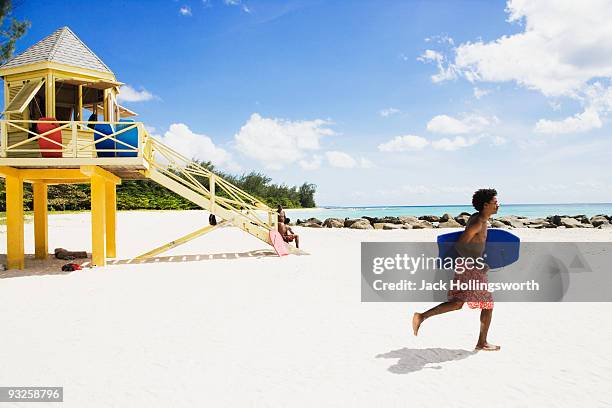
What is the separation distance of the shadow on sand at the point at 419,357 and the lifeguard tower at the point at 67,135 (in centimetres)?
904

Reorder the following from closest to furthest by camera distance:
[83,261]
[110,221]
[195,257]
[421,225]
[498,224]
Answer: [83,261], [195,257], [110,221], [421,225], [498,224]

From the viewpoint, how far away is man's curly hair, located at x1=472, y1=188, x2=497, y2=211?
205 inches

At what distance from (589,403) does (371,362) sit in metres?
2.12

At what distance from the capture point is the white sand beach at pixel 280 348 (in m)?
4.28

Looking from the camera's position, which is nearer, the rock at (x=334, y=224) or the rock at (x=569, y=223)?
the rock at (x=569, y=223)

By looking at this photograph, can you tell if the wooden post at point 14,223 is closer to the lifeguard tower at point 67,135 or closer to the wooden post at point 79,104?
the lifeguard tower at point 67,135

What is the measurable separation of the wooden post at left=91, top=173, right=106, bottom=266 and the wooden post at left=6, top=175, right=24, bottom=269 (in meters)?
2.21

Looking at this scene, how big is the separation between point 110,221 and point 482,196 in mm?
13275

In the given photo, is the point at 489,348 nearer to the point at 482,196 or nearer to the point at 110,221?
the point at 482,196

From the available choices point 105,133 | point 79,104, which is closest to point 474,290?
point 105,133

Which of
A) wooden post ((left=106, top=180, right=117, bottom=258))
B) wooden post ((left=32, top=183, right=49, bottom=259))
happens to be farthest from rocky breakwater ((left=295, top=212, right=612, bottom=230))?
wooden post ((left=32, top=183, right=49, bottom=259))

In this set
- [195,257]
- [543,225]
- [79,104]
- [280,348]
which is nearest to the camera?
[280,348]

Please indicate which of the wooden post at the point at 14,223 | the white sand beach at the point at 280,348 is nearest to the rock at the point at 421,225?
the white sand beach at the point at 280,348

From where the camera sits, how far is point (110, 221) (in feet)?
49.7
